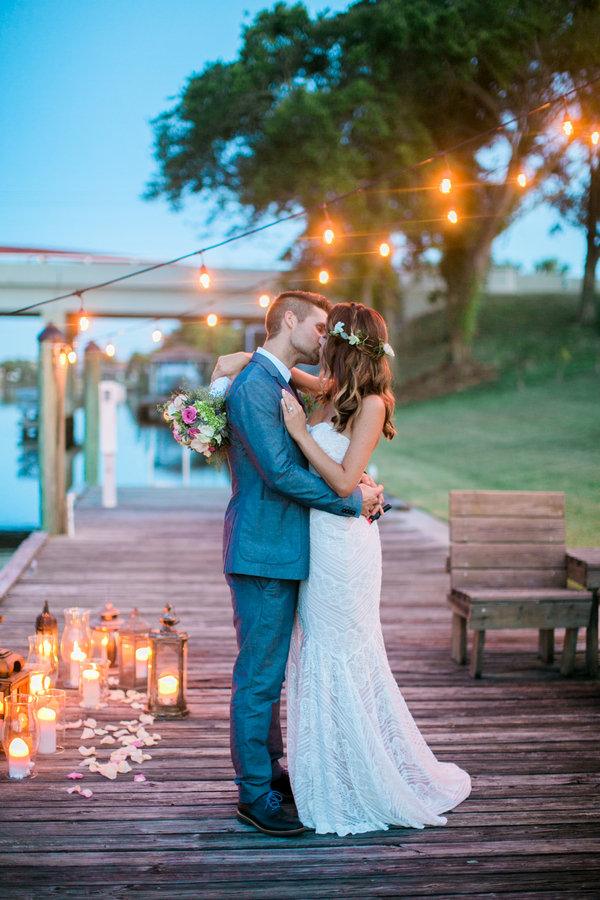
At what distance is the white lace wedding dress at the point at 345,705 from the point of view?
2967mm

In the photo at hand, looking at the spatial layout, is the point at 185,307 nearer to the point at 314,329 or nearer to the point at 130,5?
the point at 130,5

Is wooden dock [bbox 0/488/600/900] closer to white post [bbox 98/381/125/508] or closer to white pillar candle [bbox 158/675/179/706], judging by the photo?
white pillar candle [bbox 158/675/179/706]

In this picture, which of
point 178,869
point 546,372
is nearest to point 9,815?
point 178,869

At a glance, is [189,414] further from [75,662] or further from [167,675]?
[75,662]

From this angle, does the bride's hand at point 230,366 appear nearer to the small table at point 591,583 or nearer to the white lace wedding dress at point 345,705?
the white lace wedding dress at point 345,705

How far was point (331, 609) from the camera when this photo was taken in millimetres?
3023

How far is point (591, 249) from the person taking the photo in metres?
24.9

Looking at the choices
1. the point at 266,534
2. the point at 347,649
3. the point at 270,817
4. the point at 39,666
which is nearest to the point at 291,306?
the point at 266,534

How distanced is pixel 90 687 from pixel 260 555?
174 centimetres

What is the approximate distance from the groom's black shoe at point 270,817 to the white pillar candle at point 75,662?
167cm

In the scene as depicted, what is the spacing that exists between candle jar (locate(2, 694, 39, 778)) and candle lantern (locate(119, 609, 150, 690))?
0.96 m

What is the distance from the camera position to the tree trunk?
23.3 meters

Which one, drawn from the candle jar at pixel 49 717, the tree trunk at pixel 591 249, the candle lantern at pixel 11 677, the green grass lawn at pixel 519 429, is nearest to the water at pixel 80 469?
the green grass lawn at pixel 519 429

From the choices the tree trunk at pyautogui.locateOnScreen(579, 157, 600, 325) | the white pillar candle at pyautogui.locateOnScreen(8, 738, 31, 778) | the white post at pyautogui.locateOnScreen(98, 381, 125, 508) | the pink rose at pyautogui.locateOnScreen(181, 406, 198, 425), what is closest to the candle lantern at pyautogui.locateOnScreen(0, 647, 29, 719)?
the white pillar candle at pyautogui.locateOnScreen(8, 738, 31, 778)
